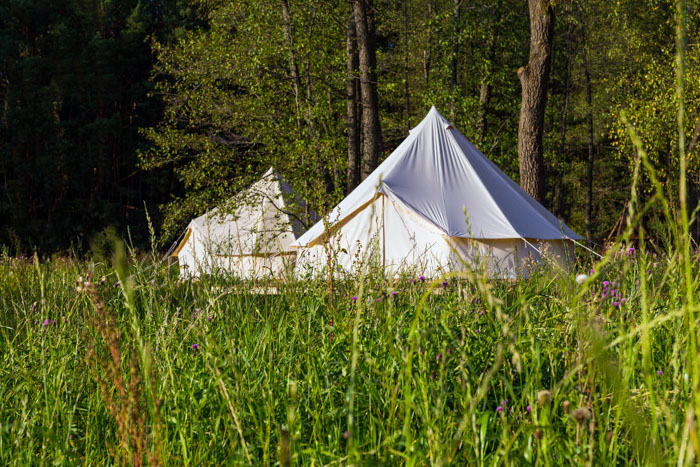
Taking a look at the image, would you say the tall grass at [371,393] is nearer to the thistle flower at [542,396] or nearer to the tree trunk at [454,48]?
the thistle flower at [542,396]

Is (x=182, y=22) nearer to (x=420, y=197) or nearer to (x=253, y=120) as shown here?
(x=253, y=120)

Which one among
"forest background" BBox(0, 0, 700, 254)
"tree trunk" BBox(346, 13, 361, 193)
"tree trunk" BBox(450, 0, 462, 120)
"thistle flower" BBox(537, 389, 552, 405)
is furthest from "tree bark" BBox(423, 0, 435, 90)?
"thistle flower" BBox(537, 389, 552, 405)

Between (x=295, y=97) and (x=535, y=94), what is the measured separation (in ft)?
18.0

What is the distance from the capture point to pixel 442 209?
314 inches

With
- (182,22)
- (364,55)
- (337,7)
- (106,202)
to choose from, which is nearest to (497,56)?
(337,7)

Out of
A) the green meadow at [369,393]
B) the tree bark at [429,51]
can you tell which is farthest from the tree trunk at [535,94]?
the tree bark at [429,51]

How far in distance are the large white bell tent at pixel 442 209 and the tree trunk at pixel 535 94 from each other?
551 mm

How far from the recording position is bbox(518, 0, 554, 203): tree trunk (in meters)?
8.73

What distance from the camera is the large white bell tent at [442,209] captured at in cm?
780

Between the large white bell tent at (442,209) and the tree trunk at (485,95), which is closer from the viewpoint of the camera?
the large white bell tent at (442,209)

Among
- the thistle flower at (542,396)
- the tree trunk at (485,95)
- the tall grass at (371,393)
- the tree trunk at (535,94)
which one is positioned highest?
the tree trunk at (485,95)

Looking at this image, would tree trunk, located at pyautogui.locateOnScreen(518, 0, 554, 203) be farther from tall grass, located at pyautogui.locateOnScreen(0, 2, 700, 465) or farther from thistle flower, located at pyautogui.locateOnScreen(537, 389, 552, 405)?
thistle flower, located at pyautogui.locateOnScreen(537, 389, 552, 405)

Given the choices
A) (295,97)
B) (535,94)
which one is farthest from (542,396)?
(295,97)

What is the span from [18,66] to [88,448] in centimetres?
2485
